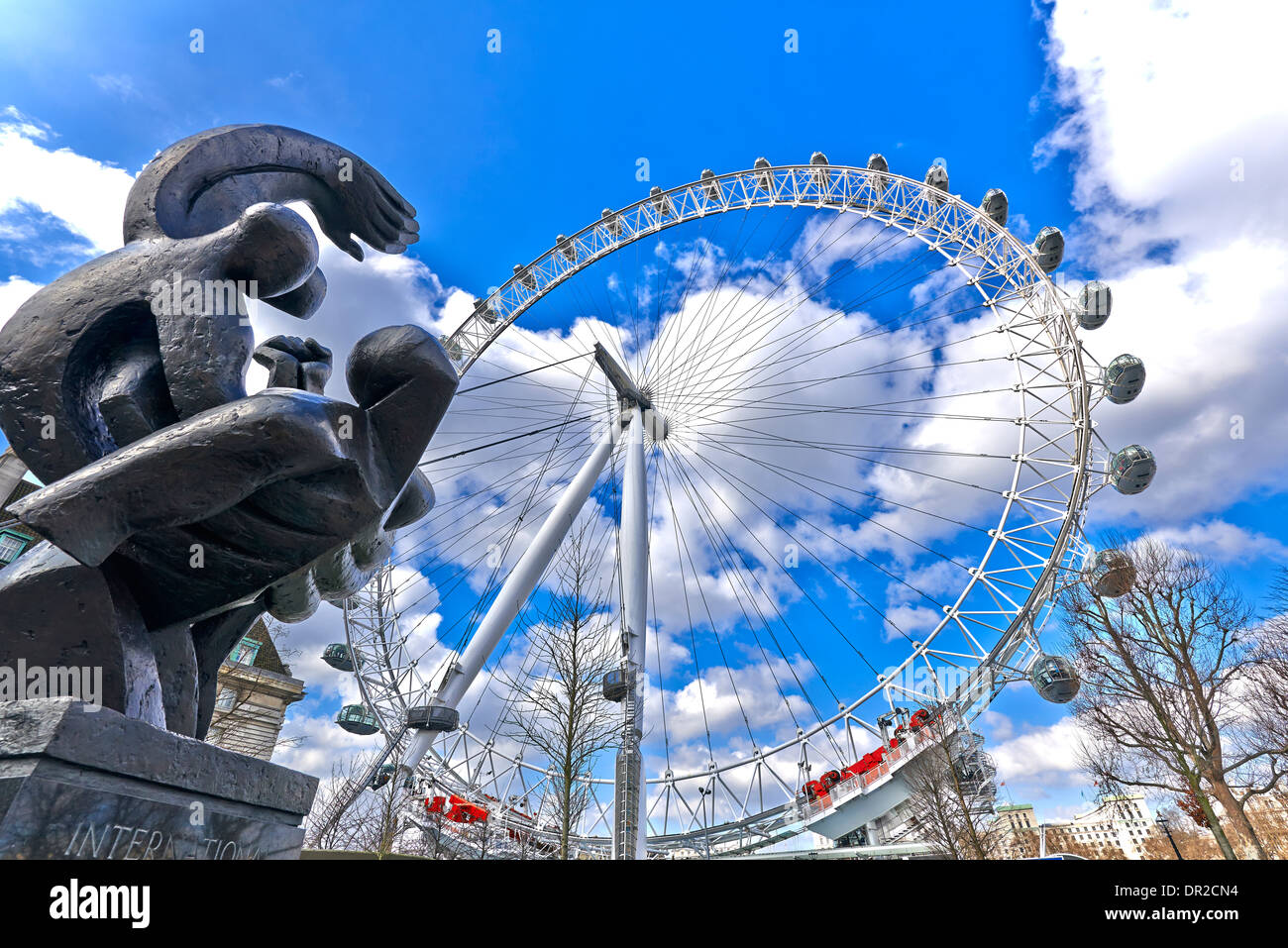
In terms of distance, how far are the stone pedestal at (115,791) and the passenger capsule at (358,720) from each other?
22002mm

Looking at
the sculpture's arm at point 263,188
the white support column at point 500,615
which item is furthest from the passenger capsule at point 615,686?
the sculpture's arm at point 263,188

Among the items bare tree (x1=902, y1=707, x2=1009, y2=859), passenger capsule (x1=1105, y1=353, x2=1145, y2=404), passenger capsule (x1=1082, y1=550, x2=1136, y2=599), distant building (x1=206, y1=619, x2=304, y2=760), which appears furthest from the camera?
distant building (x1=206, y1=619, x2=304, y2=760)

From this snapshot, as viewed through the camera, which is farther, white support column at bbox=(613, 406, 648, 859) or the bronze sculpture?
white support column at bbox=(613, 406, 648, 859)

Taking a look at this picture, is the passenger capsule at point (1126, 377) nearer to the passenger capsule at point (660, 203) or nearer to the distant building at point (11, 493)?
the passenger capsule at point (660, 203)

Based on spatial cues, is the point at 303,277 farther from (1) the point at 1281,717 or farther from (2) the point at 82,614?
(1) the point at 1281,717

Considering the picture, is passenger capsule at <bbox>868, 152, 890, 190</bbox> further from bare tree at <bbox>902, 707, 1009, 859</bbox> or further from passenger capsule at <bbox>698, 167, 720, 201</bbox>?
bare tree at <bbox>902, 707, 1009, 859</bbox>

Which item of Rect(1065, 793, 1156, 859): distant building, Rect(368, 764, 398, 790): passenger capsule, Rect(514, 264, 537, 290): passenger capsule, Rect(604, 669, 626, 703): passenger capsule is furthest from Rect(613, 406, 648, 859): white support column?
Rect(1065, 793, 1156, 859): distant building

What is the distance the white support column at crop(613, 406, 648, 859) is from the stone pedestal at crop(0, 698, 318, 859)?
12.4 meters

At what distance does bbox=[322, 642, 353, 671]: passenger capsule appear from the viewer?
22.6 m

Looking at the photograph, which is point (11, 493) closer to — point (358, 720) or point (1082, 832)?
point (358, 720)

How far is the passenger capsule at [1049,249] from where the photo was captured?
1983 centimetres
